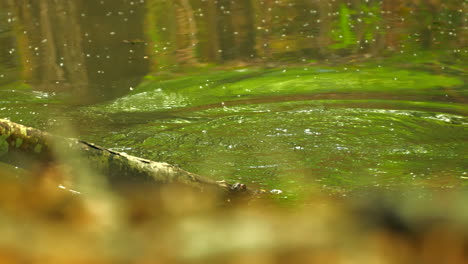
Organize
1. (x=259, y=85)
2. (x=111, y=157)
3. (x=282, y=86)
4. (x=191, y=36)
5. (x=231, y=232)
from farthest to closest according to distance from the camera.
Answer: (x=191, y=36) < (x=259, y=85) < (x=282, y=86) < (x=111, y=157) < (x=231, y=232)

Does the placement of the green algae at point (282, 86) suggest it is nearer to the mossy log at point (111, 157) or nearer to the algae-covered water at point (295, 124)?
the algae-covered water at point (295, 124)

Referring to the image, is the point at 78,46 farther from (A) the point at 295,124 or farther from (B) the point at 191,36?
(A) the point at 295,124

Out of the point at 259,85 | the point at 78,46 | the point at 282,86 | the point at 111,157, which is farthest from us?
the point at 78,46

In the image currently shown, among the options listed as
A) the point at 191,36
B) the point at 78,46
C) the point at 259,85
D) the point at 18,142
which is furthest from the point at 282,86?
the point at 18,142

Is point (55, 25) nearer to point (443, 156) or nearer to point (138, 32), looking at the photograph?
point (138, 32)

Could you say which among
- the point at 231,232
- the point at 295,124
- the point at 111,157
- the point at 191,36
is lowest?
the point at 191,36

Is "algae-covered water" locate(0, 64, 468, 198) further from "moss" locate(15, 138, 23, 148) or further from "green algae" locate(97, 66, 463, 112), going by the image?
"moss" locate(15, 138, 23, 148)

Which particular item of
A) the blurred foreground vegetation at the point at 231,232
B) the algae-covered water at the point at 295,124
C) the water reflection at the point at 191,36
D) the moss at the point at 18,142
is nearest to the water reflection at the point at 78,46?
the water reflection at the point at 191,36

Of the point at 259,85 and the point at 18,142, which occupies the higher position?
the point at 18,142

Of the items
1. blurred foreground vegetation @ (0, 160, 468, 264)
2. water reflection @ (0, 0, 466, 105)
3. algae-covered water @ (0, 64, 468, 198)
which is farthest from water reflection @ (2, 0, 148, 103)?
blurred foreground vegetation @ (0, 160, 468, 264)

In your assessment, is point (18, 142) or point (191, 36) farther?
point (191, 36)
